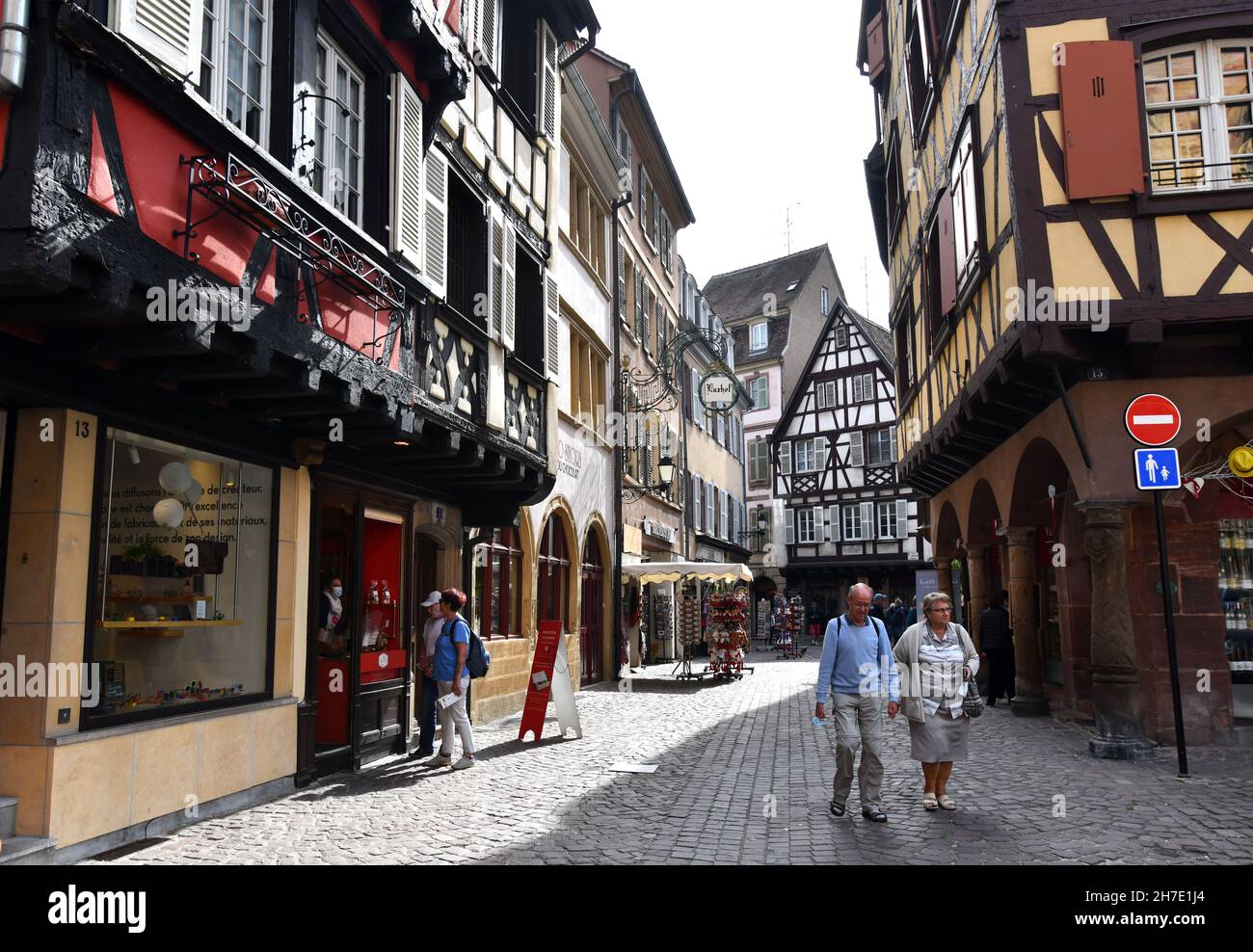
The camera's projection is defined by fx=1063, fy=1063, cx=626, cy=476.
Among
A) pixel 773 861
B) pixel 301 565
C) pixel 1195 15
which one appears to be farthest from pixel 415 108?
pixel 1195 15

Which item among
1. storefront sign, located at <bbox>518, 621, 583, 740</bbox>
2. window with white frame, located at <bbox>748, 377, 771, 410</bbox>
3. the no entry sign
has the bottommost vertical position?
storefront sign, located at <bbox>518, 621, 583, 740</bbox>

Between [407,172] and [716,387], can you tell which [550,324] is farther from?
[716,387]

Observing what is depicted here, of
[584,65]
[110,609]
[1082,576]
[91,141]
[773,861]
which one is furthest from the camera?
[584,65]

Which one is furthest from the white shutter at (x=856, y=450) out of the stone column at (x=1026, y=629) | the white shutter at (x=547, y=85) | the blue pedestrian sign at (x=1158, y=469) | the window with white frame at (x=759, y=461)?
the blue pedestrian sign at (x=1158, y=469)

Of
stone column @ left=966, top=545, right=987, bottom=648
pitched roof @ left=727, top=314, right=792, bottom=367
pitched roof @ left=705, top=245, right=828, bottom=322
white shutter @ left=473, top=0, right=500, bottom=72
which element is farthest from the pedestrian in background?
pitched roof @ left=705, top=245, right=828, bottom=322

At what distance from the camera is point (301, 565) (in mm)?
9008

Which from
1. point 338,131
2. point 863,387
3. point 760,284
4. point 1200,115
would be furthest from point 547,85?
point 760,284

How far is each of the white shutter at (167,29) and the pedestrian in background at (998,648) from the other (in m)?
12.3

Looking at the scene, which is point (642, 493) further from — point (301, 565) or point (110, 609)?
point (110, 609)

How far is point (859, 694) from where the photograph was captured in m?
7.58

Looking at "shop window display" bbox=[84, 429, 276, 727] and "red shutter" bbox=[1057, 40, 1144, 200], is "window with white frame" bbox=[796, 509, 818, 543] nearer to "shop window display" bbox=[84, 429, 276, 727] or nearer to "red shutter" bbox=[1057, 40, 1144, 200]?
"red shutter" bbox=[1057, 40, 1144, 200]

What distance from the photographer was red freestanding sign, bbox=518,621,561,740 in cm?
1167

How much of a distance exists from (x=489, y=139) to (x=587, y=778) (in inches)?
283

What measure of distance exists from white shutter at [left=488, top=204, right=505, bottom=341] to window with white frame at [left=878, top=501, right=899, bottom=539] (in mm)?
31579
